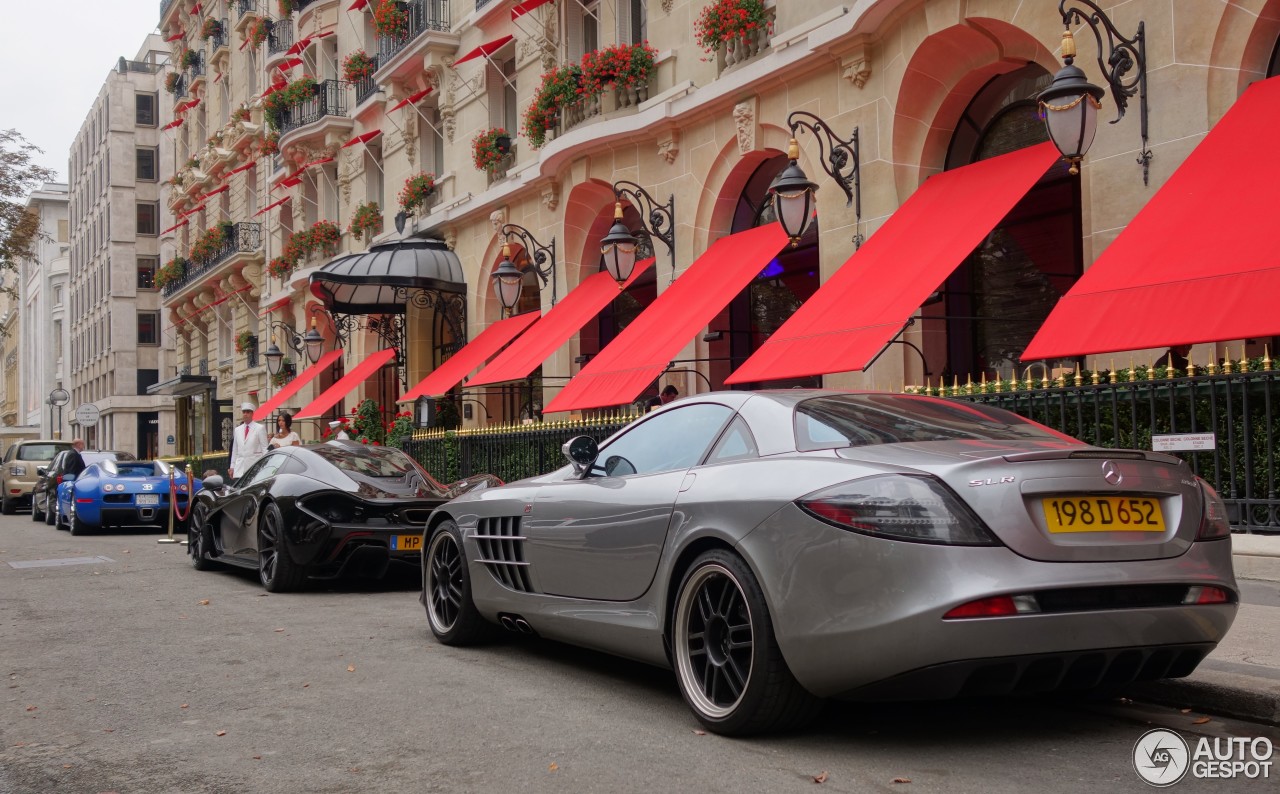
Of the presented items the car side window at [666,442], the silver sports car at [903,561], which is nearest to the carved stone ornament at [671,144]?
the car side window at [666,442]

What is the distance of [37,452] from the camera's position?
95.3ft

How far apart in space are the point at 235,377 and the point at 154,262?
24.2m

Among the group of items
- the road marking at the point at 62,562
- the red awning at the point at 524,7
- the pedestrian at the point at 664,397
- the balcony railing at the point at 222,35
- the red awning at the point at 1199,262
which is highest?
the balcony railing at the point at 222,35

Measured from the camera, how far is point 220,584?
1095 centimetres

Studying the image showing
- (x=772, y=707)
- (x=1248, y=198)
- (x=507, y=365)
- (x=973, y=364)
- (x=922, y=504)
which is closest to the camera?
(x=922, y=504)

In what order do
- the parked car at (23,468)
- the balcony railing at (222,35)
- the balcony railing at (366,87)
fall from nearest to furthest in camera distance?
the parked car at (23,468), the balcony railing at (366,87), the balcony railing at (222,35)

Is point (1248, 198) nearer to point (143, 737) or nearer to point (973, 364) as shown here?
point (973, 364)

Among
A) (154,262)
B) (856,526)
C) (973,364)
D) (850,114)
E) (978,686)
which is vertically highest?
(154,262)

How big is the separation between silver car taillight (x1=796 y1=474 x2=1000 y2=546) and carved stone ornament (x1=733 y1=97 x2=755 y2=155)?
40.0ft

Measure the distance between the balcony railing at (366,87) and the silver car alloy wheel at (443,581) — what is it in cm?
2288

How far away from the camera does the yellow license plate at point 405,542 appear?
10.0m

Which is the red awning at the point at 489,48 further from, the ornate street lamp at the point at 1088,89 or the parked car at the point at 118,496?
the ornate street lamp at the point at 1088,89

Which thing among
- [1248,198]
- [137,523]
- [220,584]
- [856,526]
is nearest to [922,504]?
[856,526]

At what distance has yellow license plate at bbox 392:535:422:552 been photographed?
1002 centimetres
